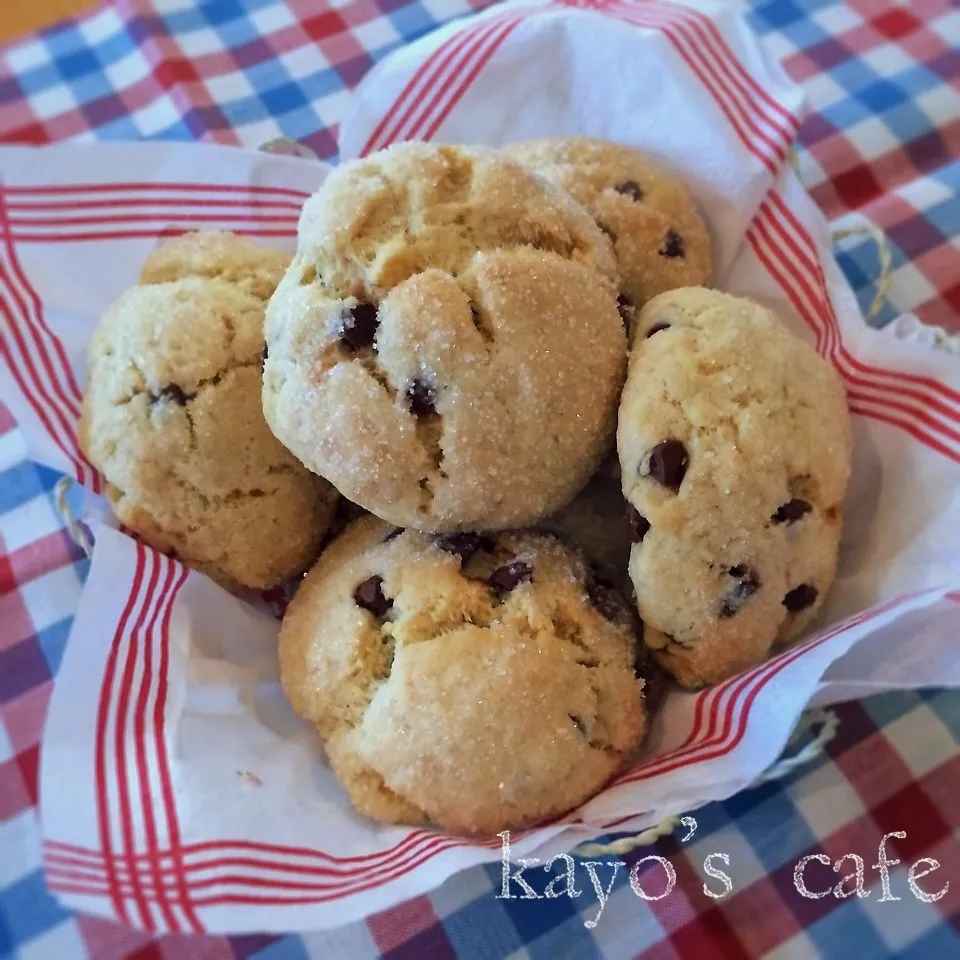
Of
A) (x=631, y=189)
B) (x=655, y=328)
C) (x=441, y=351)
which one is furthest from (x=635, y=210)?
(x=441, y=351)

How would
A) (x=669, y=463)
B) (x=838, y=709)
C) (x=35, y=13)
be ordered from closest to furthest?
(x=669, y=463) < (x=838, y=709) < (x=35, y=13)

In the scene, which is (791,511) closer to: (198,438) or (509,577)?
(509,577)

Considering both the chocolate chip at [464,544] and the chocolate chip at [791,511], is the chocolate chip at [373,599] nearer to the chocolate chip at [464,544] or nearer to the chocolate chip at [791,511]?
the chocolate chip at [464,544]

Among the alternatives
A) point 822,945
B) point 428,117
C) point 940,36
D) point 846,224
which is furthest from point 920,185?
point 822,945

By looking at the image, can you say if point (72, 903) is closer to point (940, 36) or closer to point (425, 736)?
point (425, 736)

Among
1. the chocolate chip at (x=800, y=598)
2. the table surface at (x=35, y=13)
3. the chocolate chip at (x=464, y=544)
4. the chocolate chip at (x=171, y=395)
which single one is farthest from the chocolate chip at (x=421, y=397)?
the table surface at (x=35, y=13)

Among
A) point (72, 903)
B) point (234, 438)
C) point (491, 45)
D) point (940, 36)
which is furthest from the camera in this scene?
point (940, 36)

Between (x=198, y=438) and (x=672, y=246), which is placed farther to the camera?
(x=672, y=246)

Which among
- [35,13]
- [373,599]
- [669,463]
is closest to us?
[669,463]
